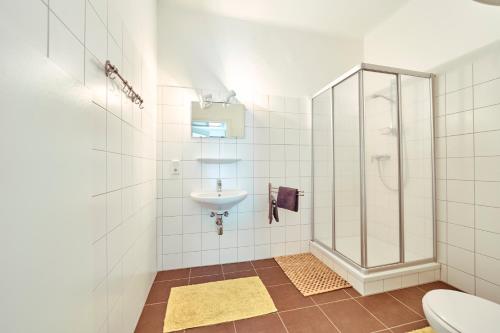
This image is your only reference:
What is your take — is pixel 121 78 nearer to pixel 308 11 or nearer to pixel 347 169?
pixel 347 169

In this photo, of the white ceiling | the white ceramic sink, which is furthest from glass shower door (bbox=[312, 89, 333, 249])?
the white ceramic sink

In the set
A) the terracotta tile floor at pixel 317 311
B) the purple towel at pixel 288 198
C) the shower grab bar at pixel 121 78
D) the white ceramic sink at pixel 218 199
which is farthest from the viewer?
the purple towel at pixel 288 198

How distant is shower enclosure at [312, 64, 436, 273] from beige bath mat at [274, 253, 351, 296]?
0.67 ft

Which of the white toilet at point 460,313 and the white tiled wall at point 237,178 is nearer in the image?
the white toilet at point 460,313

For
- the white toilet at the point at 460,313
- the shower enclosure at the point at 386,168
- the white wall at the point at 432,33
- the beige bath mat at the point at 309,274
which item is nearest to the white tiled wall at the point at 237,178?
the beige bath mat at the point at 309,274

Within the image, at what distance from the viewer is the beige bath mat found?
5.89ft

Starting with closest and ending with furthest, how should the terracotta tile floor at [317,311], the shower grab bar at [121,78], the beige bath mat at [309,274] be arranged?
the shower grab bar at [121,78], the terracotta tile floor at [317,311], the beige bath mat at [309,274]

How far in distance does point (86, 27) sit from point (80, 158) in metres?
0.51

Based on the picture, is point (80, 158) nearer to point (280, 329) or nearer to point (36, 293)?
point (36, 293)

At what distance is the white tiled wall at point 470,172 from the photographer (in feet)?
4.92

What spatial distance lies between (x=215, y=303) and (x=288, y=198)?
112cm

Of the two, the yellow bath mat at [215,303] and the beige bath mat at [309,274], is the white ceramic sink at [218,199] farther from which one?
the beige bath mat at [309,274]

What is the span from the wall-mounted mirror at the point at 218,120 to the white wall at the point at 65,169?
899mm

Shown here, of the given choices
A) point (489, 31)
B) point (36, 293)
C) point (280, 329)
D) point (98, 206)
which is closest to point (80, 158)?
point (98, 206)
